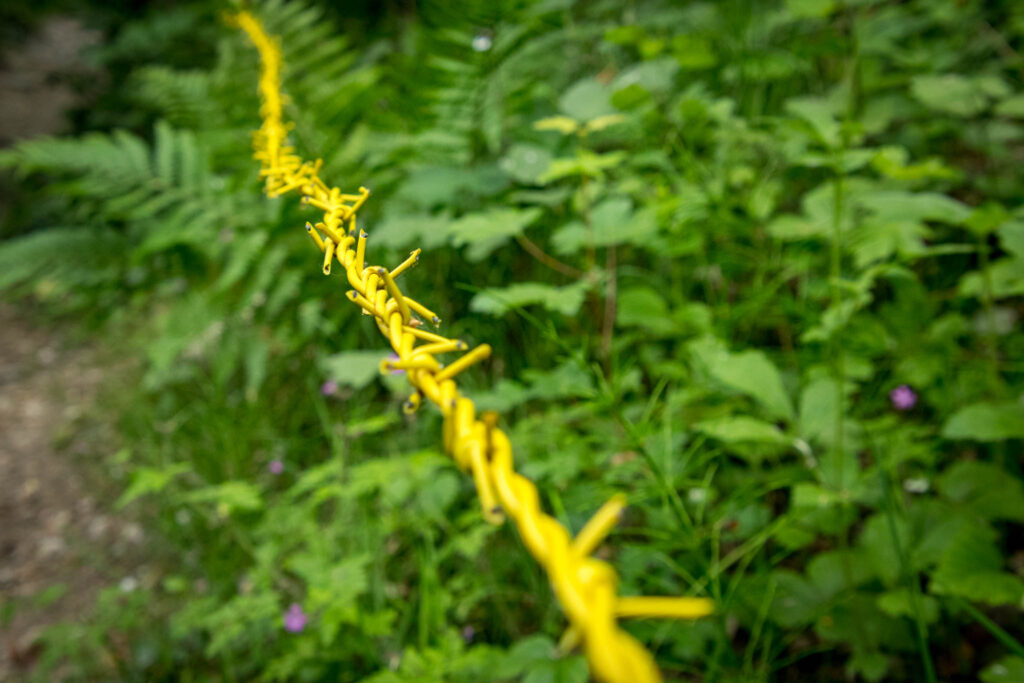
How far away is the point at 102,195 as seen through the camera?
273 centimetres

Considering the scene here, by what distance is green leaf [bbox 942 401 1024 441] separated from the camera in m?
1.01

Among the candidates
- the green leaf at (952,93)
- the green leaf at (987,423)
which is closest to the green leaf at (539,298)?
the green leaf at (987,423)

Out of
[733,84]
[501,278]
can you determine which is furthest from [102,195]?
[733,84]

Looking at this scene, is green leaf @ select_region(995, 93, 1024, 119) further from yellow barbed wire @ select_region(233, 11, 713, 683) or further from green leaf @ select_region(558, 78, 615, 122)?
yellow barbed wire @ select_region(233, 11, 713, 683)

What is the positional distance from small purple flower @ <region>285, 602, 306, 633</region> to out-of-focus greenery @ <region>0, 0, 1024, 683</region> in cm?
4

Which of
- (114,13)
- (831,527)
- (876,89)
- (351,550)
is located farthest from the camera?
(114,13)

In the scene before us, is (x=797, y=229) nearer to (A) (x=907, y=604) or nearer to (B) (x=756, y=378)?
(B) (x=756, y=378)

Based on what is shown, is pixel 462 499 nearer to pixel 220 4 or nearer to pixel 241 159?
pixel 241 159

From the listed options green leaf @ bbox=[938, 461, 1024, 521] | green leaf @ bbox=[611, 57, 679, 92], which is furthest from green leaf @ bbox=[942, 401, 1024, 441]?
green leaf @ bbox=[611, 57, 679, 92]

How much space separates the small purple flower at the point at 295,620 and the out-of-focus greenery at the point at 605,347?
38mm

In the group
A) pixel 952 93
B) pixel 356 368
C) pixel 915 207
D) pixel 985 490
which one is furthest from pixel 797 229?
pixel 356 368

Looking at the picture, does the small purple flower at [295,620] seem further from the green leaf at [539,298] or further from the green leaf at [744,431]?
the green leaf at [744,431]

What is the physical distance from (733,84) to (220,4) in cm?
297

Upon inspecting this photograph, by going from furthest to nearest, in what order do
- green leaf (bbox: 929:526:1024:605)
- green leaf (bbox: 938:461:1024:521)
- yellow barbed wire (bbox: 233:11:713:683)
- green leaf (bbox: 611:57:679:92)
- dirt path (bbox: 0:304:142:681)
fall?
dirt path (bbox: 0:304:142:681) < green leaf (bbox: 611:57:679:92) < green leaf (bbox: 938:461:1024:521) < green leaf (bbox: 929:526:1024:605) < yellow barbed wire (bbox: 233:11:713:683)
